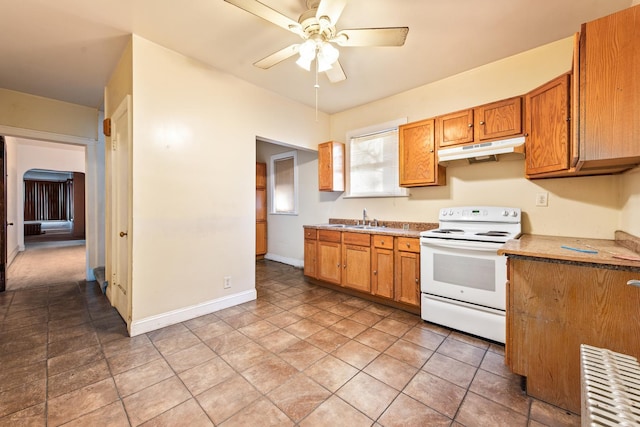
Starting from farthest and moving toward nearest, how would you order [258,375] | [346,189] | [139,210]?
[346,189]
[139,210]
[258,375]

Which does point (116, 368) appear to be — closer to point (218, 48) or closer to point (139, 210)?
point (139, 210)

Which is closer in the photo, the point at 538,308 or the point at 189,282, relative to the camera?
the point at 538,308

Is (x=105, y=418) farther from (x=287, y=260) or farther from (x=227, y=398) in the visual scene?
(x=287, y=260)

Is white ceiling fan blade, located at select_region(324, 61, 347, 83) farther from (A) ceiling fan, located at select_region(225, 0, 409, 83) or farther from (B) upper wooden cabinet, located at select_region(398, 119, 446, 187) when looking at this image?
(B) upper wooden cabinet, located at select_region(398, 119, 446, 187)

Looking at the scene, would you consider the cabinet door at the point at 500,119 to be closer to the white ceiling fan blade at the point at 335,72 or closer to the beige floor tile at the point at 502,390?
the white ceiling fan blade at the point at 335,72

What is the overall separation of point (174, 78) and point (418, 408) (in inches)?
134

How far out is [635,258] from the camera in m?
1.39

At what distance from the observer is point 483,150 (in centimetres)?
255

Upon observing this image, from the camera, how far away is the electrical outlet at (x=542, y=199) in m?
2.52

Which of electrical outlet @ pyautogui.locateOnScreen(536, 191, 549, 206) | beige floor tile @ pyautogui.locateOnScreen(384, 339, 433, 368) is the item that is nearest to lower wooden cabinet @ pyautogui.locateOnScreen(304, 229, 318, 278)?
beige floor tile @ pyautogui.locateOnScreen(384, 339, 433, 368)

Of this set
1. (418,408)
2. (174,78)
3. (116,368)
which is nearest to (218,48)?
(174,78)

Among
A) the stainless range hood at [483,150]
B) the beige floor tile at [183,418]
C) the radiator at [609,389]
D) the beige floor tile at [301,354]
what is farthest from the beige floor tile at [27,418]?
the stainless range hood at [483,150]

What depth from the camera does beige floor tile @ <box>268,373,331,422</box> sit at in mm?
1495

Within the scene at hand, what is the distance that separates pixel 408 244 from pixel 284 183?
3.20 metres
